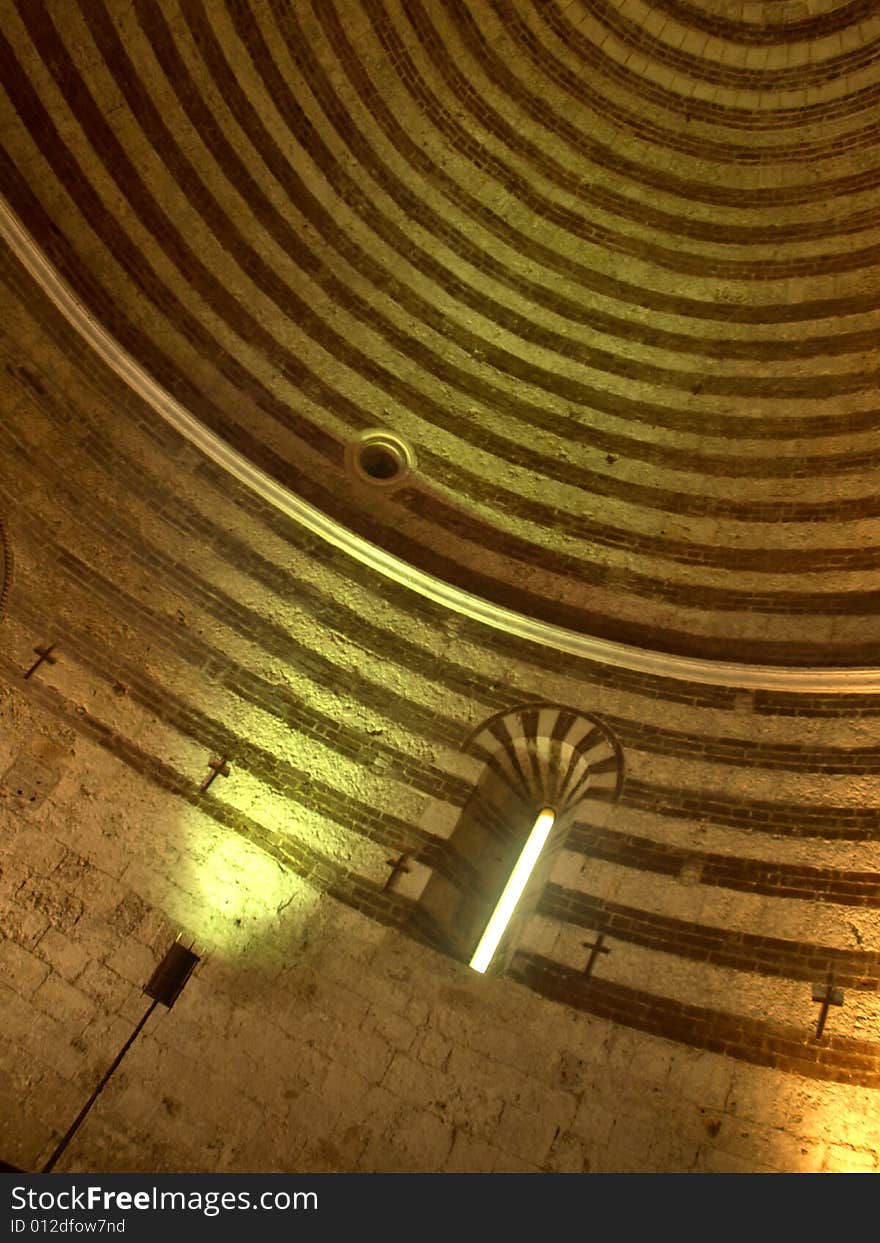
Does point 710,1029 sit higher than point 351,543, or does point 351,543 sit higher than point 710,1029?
point 351,543

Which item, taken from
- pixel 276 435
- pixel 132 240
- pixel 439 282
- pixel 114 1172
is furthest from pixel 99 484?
Answer: pixel 114 1172

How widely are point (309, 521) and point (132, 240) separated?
3269mm

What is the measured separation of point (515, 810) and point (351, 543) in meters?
2.86

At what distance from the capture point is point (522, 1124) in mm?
6352

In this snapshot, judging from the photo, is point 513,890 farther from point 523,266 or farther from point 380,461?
point 523,266

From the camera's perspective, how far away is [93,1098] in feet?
20.7

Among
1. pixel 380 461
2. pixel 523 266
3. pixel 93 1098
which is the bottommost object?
pixel 93 1098

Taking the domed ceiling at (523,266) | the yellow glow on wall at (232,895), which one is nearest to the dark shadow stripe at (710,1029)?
the yellow glow on wall at (232,895)

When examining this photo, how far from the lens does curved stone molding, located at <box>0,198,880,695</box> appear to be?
28.3ft

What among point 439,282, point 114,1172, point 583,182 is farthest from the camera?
point 583,182

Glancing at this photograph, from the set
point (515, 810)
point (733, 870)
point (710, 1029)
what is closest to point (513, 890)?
point (515, 810)

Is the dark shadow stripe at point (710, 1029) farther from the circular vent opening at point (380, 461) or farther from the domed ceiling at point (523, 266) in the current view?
the circular vent opening at point (380, 461)

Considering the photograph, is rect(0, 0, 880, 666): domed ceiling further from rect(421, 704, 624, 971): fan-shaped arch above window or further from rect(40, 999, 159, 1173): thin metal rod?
rect(40, 999, 159, 1173): thin metal rod

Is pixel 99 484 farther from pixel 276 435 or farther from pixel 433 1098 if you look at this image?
pixel 433 1098
